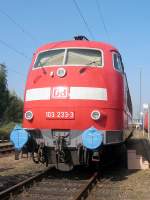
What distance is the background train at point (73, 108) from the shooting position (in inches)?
427

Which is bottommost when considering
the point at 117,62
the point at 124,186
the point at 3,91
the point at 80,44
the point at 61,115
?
the point at 124,186

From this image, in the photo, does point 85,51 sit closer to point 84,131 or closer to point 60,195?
point 84,131

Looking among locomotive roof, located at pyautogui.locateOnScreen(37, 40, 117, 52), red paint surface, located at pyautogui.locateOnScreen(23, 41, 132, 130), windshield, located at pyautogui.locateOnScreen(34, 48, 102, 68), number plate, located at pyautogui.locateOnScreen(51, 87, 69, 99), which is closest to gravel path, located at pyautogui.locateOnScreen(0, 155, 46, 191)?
red paint surface, located at pyautogui.locateOnScreen(23, 41, 132, 130)

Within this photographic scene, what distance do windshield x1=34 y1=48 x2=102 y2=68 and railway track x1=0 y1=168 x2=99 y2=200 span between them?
2846 millimetres

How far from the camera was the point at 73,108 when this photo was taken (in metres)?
11.0

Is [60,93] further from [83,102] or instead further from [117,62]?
[117,62]

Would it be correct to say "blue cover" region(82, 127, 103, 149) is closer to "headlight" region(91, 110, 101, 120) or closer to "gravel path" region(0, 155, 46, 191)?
"headlight" region(91, 110, 101, 120)

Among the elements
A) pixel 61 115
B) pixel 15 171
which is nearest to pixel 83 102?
pixel 61 115

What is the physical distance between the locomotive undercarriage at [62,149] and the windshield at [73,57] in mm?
1847

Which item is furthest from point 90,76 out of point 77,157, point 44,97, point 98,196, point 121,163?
point 121,163

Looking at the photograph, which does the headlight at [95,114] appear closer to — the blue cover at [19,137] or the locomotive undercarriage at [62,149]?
the locomotive undercarriage at [62,149]

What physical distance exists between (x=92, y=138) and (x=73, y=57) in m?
2.44

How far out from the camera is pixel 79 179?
11445 mm

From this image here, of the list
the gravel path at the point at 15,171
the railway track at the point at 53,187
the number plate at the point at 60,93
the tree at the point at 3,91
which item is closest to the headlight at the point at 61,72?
the number plate at the point at 60,93
